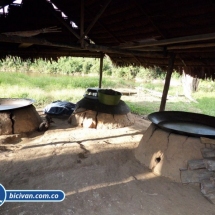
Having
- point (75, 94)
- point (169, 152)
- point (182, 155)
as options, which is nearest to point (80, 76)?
point (75, 94)

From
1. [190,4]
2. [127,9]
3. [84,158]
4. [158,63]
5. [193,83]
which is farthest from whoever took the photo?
[193,83]

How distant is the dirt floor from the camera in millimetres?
2033

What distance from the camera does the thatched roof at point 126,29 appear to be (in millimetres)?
3016

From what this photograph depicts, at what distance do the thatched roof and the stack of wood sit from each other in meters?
1.53

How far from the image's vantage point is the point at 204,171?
2.49 meters

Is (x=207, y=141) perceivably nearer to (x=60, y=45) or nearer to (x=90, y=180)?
(x=90, y=180)

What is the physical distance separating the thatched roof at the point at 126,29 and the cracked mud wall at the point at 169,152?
1.45 m

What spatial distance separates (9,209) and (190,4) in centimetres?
351

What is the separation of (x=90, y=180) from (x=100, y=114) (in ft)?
Answer: 7.86

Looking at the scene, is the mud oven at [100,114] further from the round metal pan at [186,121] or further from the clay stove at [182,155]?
the clay stove at [182,155]

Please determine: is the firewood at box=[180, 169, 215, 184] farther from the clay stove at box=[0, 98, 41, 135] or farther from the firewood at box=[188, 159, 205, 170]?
the clay stove at box=[0, 98, 41, 135]

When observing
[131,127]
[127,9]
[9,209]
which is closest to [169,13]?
[127,9]

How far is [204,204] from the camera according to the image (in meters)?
2.19

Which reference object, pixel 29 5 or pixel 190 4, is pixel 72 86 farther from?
pixel 190 4
